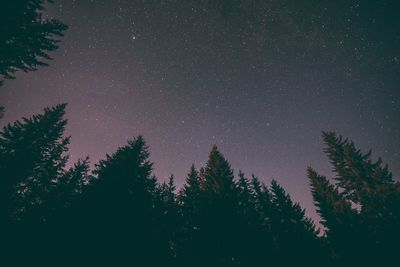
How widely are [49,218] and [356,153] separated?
28.5 meters

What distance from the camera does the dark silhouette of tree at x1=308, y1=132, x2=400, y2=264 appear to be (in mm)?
19438

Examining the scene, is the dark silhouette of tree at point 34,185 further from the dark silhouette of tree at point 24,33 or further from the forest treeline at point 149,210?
the dark silhouette of tree at point 24,33

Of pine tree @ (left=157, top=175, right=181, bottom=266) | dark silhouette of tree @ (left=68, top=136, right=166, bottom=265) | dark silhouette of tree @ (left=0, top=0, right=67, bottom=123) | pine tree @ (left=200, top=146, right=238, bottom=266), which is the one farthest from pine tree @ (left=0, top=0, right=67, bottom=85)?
pine tree @ (left=200, top=146, right=238, bottom=266)

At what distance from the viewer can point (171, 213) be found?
17125 millimetres

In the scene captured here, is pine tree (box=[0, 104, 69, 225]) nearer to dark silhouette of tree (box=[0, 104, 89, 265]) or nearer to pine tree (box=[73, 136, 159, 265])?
dark silhouette of tree (box=[0, 104, 89, 265])

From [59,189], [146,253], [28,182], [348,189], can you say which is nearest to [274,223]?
[348,189]

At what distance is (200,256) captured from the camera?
14.0 metres

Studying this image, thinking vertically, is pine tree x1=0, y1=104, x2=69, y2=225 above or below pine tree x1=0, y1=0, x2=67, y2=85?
above

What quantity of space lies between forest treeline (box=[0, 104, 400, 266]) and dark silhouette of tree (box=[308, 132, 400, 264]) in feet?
0.29

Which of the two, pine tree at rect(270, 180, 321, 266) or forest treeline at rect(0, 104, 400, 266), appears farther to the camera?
pine tree at rect(270, 180, 321, 266)

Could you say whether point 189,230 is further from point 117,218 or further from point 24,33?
point 24,33

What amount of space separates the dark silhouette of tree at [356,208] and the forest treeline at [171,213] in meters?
0.09

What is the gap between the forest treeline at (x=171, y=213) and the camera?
33.0 ft

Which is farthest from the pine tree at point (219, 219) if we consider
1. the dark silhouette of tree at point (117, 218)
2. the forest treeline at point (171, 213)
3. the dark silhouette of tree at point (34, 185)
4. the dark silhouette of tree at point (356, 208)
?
the dark silhouette of tree at point (356, 208)
